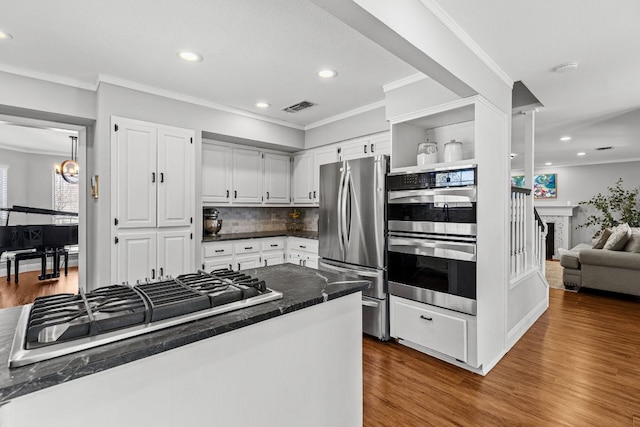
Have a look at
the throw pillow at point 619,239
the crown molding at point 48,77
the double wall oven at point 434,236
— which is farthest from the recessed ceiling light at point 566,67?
the crown molding at point 48,77

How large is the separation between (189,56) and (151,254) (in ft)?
6.13

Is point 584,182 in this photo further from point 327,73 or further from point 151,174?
point 151,174

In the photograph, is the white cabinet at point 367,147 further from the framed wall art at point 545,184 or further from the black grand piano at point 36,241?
the framed wall art at point 545,184

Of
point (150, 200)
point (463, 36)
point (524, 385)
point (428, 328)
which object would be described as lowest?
point (524, 385)

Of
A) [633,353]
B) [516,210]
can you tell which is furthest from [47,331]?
[633,353]

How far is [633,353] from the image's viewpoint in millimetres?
2863

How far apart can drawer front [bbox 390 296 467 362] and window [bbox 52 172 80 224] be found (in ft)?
11.3

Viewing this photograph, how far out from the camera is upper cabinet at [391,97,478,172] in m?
2.71

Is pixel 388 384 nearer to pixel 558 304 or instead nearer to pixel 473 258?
pixel 473 258

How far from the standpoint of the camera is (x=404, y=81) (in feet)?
9.54

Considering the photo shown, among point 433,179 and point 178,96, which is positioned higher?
point 178,96

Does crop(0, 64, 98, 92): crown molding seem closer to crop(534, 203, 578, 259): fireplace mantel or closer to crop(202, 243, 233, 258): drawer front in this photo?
crop(202, 243, 233, 258): drawer front

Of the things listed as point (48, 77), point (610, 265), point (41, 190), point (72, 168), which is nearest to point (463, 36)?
point (48, 77)

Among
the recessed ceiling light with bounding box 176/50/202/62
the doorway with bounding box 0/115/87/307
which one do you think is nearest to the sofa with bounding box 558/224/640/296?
the recessed ceiling light with bounding box 176/50/202/62
